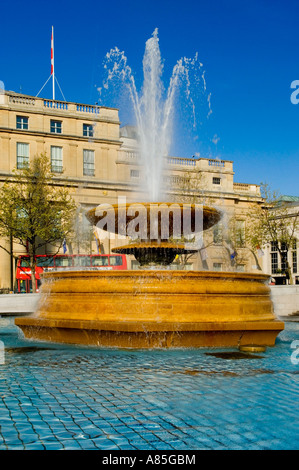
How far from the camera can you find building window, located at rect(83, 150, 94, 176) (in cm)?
4127

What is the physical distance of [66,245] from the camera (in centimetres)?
3806

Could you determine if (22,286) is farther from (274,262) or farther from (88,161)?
(274,262)

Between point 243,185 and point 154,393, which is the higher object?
point 243,185

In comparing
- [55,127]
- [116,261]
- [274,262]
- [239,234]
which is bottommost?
[274,262]

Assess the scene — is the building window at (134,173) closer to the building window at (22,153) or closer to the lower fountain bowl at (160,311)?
the building window at (22,153)

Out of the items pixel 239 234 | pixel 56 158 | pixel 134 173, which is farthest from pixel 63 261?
pixel 239 234

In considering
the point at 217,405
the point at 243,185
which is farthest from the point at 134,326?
the point at 243,185

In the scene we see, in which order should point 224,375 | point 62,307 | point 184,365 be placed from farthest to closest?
point 62,307 → point 184,365 → point 224,375

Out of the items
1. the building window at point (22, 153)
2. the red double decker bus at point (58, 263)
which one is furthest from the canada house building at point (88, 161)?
the red double decker bus at point (58, 263)

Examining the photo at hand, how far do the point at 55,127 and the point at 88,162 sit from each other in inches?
160

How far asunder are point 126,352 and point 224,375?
78.5 inches

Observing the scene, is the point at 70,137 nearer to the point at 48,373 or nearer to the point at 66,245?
the point at 66,245

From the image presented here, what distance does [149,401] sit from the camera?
13.5 feet

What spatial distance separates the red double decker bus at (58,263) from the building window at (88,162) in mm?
9831
